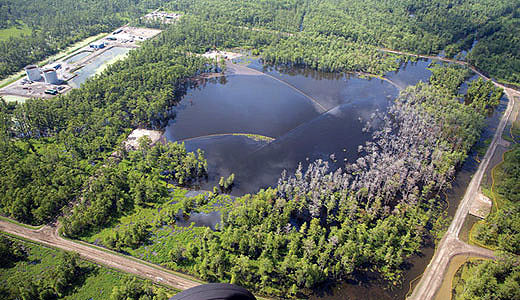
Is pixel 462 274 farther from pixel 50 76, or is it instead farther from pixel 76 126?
pixel 50 76

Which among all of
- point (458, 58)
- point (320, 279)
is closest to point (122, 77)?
A: point (320, 279)

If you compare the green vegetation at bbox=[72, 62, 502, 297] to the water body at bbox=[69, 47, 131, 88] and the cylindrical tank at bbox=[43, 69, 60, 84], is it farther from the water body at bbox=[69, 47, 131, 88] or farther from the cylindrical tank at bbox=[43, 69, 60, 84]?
the cylindrical tank at bbox=[43, 69, 60, 84]

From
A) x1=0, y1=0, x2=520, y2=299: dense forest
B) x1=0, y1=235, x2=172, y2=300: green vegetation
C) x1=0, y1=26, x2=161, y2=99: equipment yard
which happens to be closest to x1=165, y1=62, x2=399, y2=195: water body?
x1=0, y1=0, x2=520, y2=299: dense forest

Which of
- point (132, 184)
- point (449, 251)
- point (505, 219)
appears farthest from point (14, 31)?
point (505, 219)

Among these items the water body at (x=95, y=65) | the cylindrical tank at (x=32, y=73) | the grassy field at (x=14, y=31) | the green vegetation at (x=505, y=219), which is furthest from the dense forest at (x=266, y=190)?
the grassy field at (x=14, y=31)

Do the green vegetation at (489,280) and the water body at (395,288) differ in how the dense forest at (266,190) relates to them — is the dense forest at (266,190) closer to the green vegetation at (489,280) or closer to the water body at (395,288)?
the water body at (395,288)

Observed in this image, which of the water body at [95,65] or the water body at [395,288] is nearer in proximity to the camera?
the water body at [395,288]
